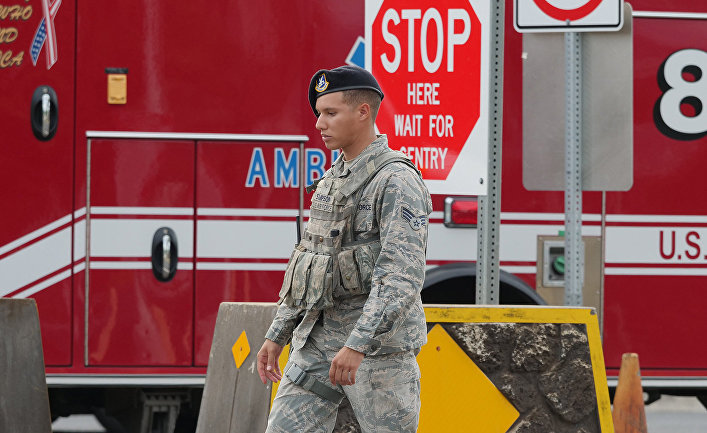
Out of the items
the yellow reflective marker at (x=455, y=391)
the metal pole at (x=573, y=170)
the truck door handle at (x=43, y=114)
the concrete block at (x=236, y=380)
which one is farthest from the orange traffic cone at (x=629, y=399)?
the truck door handle at (x=43, y=114)

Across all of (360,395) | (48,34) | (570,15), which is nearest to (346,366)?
(360,395)

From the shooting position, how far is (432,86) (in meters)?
4.70

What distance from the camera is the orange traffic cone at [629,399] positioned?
18.0ft

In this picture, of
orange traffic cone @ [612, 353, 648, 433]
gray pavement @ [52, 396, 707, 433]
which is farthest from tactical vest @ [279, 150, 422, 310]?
gray pavement @ [52, 396, 707, 433]

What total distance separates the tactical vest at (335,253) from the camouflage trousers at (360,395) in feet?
0.47

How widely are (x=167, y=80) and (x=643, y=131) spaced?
278 cm

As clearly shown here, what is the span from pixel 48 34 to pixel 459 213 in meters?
2.53

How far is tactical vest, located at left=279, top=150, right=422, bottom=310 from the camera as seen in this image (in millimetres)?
3104

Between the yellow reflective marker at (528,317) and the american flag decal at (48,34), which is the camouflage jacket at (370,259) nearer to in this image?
the yellow reflective marker at (528,317)

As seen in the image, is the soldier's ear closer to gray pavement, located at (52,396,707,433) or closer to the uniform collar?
the uniform collar

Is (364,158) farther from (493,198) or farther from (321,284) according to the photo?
(493,198)

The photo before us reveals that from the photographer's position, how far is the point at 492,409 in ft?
14.1

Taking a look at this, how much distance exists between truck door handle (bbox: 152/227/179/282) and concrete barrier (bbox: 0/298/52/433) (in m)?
1.16

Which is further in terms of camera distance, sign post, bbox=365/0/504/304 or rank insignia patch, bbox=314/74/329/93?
sign post, bbox=365/0/504/304
